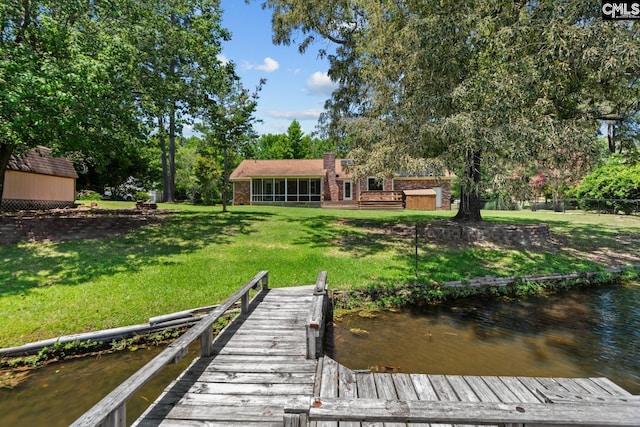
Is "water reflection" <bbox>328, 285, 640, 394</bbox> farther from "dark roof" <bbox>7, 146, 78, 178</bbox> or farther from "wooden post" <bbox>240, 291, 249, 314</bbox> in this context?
"dark roof" <bbox>7, 146, 78, 178</bbox>

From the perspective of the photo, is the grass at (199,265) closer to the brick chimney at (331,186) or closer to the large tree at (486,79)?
the large tree at (486,79)

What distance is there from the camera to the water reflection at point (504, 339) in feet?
16.0

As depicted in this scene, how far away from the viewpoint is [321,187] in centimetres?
2864

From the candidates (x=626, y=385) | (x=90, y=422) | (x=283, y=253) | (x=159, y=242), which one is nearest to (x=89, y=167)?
(x=159, y=242)

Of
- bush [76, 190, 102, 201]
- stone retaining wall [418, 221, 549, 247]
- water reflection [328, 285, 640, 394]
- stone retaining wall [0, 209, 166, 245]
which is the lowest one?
water reflection [328, 285, 640, 394]


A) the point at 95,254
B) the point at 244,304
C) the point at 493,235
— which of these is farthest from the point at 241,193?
the point at 244,304

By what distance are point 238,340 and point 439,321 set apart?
13.6 feet

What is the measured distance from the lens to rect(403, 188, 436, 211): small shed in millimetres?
26188

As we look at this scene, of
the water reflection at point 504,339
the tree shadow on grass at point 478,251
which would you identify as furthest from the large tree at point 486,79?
the water reflection at point 504,339

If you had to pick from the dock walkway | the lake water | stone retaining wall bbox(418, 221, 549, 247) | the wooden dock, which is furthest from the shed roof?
the wooden dock

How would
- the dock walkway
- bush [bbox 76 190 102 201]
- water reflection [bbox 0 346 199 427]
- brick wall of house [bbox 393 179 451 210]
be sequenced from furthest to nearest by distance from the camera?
1. brick wall of house [bbox 393 179 451 210]
2. bush [bbox 76 190 102 201]
3. water reflection [bbox 0 346 199 427]
4. the dock walkway

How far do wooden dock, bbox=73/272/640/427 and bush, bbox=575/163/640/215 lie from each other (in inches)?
892

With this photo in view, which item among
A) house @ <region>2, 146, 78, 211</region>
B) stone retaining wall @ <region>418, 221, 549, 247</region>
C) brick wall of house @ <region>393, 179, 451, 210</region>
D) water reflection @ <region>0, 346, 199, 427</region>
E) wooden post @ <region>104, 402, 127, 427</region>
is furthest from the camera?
brick wall of house @ <region>393, 179, 451, 210</region>

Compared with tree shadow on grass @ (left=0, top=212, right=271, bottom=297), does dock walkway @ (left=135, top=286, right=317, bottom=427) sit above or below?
below
